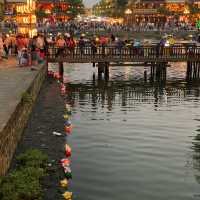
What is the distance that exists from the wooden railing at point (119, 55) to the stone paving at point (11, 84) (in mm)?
5043

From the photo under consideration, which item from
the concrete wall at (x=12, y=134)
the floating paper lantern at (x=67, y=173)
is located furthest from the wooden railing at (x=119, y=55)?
the floating paper lantern at (x=67, y=173)

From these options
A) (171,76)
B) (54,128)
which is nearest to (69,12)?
(171,76)

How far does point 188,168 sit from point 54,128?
258 inches

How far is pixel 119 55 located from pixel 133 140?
2258cm

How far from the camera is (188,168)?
1891 centimetres

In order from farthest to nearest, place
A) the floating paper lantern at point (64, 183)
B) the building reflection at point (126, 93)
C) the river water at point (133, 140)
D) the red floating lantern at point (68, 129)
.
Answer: the building reflection at point (126, 93)
the red floating lantern at point (68, 129)
the river water at point (133, 140)
the floating paper lantern at point (64, 183)

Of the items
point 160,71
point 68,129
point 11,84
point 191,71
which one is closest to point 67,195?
point 68,129

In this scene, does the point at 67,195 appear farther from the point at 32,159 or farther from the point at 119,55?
the point at 119,55

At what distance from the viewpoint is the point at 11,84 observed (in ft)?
87.4

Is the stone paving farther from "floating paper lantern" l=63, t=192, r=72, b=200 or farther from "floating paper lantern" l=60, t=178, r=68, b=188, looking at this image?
"floating paper lantern" l=63, t=192, r=72, b=200

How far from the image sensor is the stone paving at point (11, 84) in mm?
18263

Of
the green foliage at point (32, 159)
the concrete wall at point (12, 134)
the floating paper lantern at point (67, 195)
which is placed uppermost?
the concrete wall at point (12, 134)

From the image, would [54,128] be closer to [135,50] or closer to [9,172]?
[9,172]

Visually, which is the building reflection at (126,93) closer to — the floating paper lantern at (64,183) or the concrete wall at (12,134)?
the concrete wall at (12,134)
